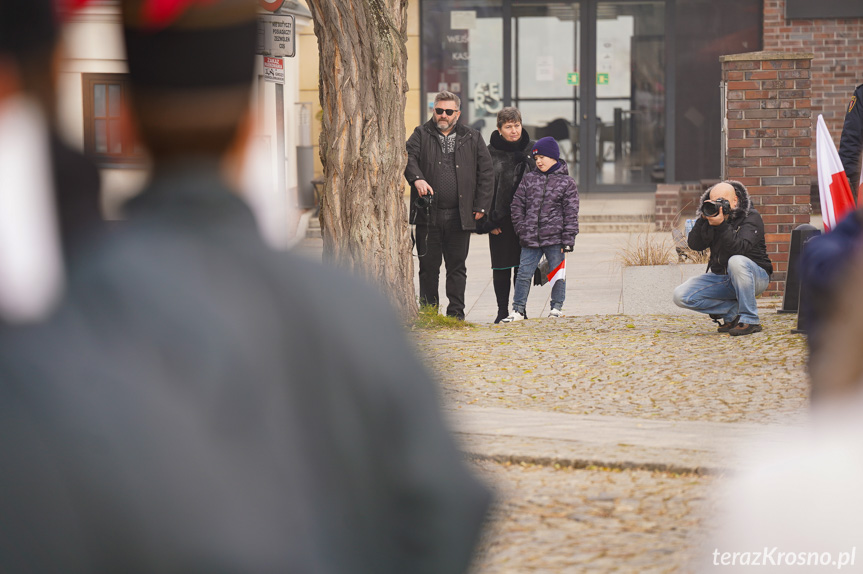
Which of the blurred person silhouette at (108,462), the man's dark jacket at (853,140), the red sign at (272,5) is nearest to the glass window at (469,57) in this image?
the red sign at (272,5)

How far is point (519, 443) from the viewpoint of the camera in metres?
5.03

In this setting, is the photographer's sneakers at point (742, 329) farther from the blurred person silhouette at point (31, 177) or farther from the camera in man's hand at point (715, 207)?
the blurred person silhouette at point (31, 177)

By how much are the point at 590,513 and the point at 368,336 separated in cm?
327

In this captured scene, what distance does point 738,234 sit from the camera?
7723mm

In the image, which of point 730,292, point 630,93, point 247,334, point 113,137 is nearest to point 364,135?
point 730,292

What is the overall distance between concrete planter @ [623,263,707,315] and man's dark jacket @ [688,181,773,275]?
1.78 meters

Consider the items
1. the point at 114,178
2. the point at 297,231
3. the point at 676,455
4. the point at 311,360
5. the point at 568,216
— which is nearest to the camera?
the point at 311,360

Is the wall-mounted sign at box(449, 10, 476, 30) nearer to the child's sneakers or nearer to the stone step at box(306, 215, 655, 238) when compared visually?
the stone step at box(306, 215, 655, 238)

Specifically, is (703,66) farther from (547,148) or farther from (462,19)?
(547,148)

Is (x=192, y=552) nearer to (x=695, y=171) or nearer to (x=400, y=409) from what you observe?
(x=400, y=409)

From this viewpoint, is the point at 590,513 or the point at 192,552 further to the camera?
the point at 590,513

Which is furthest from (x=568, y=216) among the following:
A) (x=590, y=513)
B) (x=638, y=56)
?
(x=638, y=56)

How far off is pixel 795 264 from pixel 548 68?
37.3 ft

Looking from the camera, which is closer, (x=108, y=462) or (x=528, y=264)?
(x=108, y=462)
